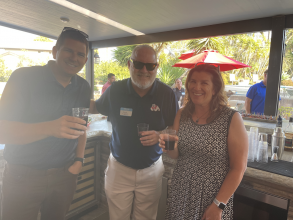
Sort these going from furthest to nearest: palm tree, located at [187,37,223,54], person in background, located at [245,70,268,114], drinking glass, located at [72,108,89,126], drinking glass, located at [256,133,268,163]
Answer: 1. palm tree, located at [187,37,223,54]
2. person in background, located at [245,70,268,114]
3. drinking glass, located at [256,133,268,163]
4. drinking glass, located at [72,108,89,126]

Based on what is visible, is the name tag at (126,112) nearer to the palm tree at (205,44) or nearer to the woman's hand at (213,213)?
the woman's hand at (213,213)

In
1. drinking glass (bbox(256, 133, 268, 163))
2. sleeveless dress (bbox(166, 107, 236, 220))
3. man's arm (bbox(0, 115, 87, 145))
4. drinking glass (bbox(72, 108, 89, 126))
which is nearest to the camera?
man's arm (bbox(0, 115, 87, 145))

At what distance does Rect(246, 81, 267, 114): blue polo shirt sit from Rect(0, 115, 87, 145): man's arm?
4.32m

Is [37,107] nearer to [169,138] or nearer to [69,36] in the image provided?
[69,36]

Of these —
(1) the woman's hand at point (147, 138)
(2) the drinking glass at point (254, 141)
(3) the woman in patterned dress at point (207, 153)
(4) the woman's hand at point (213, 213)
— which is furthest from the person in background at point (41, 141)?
(2) the drinking glass at point (254, 141)

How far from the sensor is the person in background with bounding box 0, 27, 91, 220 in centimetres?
131

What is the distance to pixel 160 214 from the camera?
2.12 metres

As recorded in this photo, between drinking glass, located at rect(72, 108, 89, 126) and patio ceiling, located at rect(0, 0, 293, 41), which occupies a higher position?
patio ceiling, located at rect(0, 0, 293, 41)

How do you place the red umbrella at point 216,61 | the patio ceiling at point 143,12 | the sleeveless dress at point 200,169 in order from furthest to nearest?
the red umbrella at point 216,61 → the patio ceiling at point 143,12 → the sleeveless dress at point 200,169

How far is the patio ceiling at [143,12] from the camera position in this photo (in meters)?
3.52

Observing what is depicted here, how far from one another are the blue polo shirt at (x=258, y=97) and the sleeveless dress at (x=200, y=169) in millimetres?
3545

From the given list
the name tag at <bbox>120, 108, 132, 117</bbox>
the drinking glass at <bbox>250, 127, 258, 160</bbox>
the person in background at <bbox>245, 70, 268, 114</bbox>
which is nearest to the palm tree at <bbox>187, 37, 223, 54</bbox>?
the person in background at <bbox>245, 70, 268, 114</bbox>

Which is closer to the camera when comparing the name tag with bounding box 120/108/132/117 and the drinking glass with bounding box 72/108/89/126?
the drinking glass with bounding box 72/108/89/126

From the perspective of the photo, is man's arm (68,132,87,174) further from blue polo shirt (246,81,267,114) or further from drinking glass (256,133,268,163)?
blue polo shirt (246,81,267,114)
